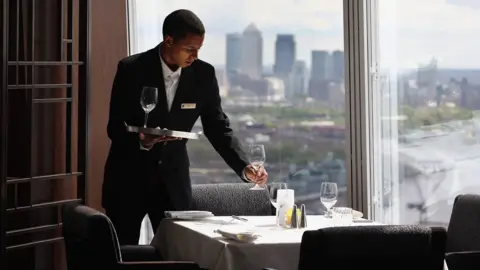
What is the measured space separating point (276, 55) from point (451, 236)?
196 centimetres

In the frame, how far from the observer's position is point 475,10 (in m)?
4.71

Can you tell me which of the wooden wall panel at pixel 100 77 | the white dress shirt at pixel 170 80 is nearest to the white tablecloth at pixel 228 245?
the white dress shirt at pixel 170 80

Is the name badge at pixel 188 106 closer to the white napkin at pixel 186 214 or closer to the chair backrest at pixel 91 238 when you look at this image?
the white napkin at pixel 186 214

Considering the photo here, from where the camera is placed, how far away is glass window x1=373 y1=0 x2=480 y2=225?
4.80 m

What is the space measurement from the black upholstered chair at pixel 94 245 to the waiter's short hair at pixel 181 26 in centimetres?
109

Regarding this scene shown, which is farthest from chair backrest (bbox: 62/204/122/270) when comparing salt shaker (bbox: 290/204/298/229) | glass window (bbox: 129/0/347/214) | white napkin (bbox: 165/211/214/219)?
glass window (bbox: 129/0/347/214)

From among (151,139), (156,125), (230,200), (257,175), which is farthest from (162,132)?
(230,200)

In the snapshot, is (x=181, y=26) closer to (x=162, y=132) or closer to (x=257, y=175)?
(x=162, y=132)

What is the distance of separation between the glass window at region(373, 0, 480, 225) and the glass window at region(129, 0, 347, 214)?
372mm

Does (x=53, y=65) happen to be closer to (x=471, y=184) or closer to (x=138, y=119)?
(x=138, y=119)

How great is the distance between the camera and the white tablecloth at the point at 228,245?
3443 mm

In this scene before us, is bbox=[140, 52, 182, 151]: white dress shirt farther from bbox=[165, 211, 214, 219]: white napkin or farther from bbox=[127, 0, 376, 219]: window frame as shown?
bbox=[127, 0, 376, 219]: window frame

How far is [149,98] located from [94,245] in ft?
3.18

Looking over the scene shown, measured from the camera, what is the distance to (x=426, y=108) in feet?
16.2
